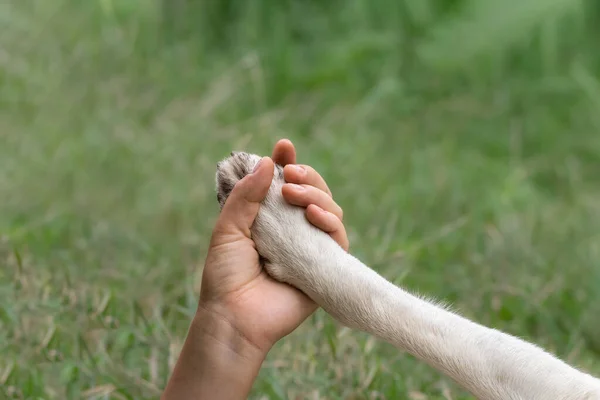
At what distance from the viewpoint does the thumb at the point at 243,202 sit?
7.56 feet

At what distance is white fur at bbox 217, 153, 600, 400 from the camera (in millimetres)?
2098

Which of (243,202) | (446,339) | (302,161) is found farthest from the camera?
(302,161)

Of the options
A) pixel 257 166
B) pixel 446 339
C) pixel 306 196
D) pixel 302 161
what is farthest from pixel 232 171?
pixel 302 161

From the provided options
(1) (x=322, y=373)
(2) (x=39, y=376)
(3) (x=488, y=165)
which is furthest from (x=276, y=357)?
(3) (x=488, y=165)

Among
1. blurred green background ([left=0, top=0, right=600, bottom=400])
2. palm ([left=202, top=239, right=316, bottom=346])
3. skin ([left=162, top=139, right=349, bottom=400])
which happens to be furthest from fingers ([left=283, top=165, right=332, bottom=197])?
Result: blurred green background ([left=0, top=0, right=600, bottom=400])

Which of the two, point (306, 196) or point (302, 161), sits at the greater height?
point (302, 161)

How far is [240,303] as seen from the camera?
2.26 meters

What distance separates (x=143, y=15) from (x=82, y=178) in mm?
1798

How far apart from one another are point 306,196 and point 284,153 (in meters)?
0.16

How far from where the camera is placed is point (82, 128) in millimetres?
5316

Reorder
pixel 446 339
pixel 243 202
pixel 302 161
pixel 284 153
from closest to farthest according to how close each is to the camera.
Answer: pixel 446 339 < pixel 243 202 < pixel 284 153 < pixel 302 161

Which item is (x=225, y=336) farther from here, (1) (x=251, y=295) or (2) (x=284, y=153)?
Answer: (2) (x=284, y=153)

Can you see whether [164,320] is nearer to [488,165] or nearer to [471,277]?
[471,277]

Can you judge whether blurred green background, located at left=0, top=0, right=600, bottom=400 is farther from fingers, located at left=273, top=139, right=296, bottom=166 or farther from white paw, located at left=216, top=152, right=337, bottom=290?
fingers, located at left=273, top=139, right=296, bottom=166
